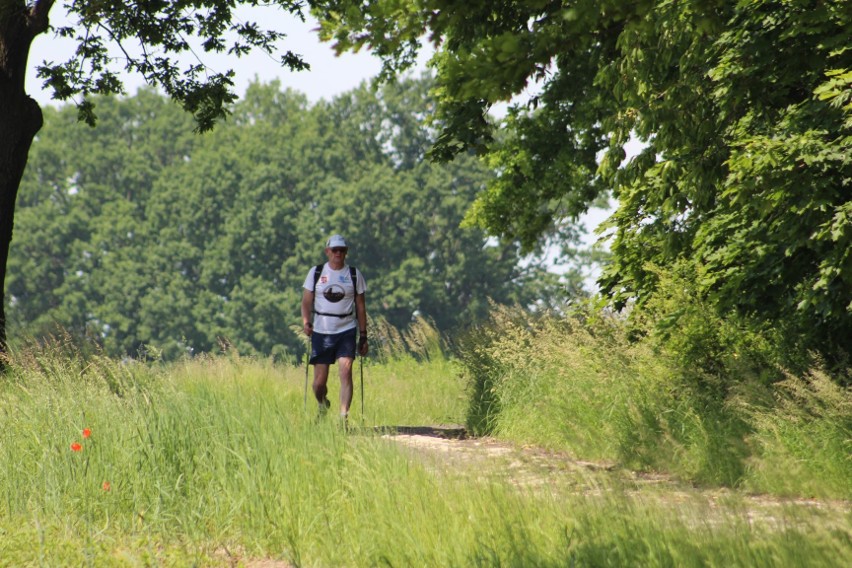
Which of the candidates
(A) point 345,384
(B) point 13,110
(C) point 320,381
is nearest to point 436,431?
(C) point 320,381

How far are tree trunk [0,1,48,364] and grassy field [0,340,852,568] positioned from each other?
445 cm

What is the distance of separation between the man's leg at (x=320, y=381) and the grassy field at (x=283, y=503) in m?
1.89

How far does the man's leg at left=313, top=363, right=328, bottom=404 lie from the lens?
1174 centimetres

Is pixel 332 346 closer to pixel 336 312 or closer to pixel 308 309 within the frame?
pixel 336 312

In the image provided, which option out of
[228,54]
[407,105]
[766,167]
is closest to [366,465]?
[766,167]

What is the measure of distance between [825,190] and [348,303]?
4855mm

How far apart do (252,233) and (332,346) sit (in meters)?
41.0

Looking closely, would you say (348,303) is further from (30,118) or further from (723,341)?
(30,118)

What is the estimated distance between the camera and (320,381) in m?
11.8

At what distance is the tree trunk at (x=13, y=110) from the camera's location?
45.3 feet

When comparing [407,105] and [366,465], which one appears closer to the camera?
[366,465]

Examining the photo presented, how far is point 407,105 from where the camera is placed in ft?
190

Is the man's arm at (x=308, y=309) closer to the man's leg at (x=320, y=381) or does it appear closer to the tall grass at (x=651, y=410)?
the man's leg at (x=320, y=381)

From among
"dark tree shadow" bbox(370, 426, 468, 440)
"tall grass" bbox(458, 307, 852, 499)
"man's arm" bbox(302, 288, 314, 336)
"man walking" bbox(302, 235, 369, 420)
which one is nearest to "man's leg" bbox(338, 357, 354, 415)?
"man walking" bbox(302, 235, 369, 420)
